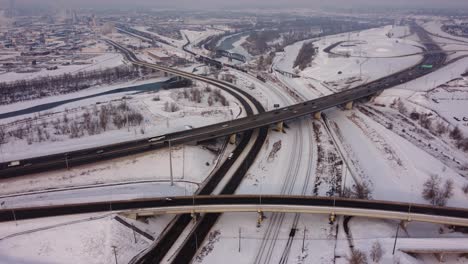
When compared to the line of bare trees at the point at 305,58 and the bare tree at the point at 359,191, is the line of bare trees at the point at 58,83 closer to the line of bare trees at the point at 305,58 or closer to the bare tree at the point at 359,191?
the line of bare trees at the point at 305,58

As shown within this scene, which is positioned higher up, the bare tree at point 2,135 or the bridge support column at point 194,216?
the bare tree at point 2,135

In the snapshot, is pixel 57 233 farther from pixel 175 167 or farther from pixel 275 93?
pixel 275 93

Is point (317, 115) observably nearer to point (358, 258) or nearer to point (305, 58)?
point (358, 258)

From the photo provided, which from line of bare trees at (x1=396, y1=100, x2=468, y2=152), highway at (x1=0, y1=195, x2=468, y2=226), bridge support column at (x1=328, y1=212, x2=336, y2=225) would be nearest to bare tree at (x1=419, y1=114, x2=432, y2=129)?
line of bare trees at (x1=396, y1=100, x2=468, y2=152)

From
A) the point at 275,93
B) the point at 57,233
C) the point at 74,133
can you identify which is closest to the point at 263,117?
the point at 275,93

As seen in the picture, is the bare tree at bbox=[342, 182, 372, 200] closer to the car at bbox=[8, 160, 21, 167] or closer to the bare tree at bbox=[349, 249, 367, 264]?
the bare tree at bbox=[349, 249, 367, 264]

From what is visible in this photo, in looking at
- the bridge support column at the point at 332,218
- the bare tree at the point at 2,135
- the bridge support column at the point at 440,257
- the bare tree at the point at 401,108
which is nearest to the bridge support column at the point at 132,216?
the bridge support column at the point at 332,218
